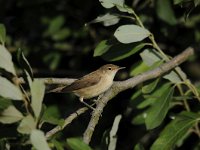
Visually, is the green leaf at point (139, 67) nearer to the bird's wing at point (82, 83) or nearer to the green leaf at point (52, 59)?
the bird's wing at point (82, 83)

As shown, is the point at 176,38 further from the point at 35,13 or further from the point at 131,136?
the point at 35,13

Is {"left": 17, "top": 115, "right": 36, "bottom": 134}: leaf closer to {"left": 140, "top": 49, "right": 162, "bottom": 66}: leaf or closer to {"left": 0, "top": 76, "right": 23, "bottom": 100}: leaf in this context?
{"left": 0, "top": 76, "right": 23, "bottom": 100}: leaf

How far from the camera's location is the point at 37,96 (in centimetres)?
262

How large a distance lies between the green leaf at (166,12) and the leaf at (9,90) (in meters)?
3.18

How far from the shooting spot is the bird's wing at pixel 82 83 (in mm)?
4650

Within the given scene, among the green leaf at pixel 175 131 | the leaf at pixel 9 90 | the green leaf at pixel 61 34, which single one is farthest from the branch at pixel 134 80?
the green leaf at pixel 61 34

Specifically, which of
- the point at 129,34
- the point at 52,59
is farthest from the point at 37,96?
the point at 52,59

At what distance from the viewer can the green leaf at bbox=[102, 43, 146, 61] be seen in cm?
420

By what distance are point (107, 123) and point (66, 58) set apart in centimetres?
130

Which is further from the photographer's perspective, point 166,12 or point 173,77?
point 166,12

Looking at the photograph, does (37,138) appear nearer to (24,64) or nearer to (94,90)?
(24,64)

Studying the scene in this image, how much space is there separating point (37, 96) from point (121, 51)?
167 cm

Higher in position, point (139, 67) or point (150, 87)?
point (150, 87)

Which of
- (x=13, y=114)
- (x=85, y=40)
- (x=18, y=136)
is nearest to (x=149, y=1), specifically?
(x=85, y=40)
